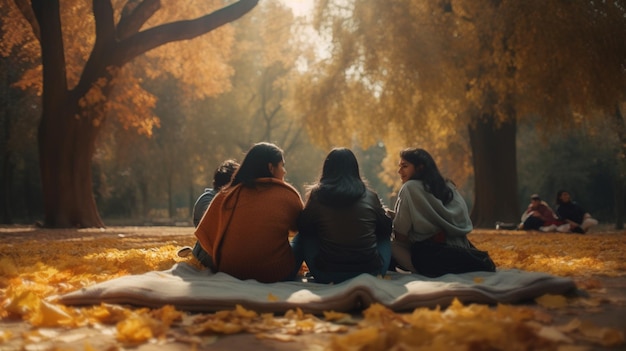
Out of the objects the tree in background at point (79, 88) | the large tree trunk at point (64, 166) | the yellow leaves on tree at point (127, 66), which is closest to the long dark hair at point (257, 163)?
the tree in background at point (79, 88)

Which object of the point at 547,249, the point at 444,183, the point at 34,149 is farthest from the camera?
the point at 34,149

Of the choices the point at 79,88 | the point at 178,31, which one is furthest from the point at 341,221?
the point at 79,88

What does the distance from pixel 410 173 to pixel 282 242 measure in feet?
4.33

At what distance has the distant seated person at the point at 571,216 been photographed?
13.3m

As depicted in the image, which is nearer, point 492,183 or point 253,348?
point 253,348

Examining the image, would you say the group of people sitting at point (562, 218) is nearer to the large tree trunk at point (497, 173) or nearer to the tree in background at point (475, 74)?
the tree in background at point (475, 74)

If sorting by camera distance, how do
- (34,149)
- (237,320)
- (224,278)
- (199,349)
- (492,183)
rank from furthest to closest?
(34,149) → (492,183) → (224,278) → (237,320) → (199,349)

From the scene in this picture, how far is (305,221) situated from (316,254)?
31 centimetres

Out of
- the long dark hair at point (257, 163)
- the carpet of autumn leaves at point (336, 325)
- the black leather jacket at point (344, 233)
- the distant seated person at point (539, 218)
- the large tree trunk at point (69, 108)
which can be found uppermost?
the large tree trunk at point (69, 108)

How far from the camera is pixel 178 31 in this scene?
13.7 m

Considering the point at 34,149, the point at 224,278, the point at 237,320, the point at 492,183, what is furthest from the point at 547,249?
the point at 34,149

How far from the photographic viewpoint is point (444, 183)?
5.31 metres

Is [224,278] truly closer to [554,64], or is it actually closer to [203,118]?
[554,64]

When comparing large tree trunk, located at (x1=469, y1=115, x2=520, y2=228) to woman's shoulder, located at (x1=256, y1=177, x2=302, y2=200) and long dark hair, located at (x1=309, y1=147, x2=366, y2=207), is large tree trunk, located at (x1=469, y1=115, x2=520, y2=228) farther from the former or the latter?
woman's shoulder, located at (x1=256, y1=177, x2=302, y2=200)
